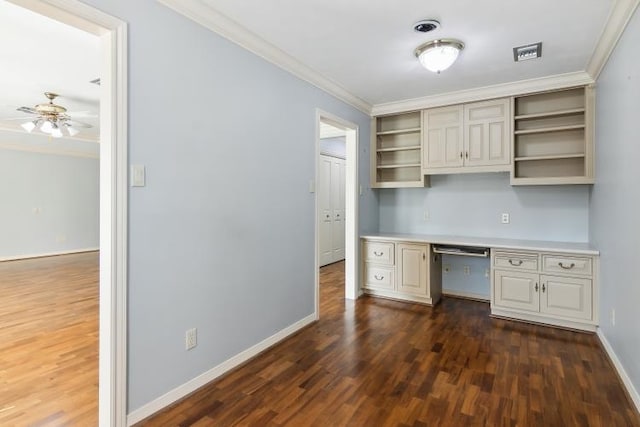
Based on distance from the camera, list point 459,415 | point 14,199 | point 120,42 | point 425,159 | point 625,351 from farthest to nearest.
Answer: point 14,199 < point 425,159 < point 625,351 < point 459,415 < point 120,42

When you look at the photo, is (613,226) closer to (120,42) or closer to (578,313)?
(578,313)

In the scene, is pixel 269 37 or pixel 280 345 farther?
pixel 280 345

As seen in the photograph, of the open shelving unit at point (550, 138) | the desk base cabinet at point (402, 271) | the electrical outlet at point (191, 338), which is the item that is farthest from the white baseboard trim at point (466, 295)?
the electrical outlet at point (191, 338)

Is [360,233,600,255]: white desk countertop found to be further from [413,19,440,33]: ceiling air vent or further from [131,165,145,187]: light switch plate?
[131,165,145,187]: light switch plate

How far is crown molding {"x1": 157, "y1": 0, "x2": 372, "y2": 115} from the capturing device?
7.00ft

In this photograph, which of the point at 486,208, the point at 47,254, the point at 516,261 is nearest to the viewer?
the point at 516,261

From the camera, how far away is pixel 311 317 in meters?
3.46

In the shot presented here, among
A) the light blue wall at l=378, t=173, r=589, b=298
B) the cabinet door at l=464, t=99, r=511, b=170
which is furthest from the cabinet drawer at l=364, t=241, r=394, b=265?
the cabinet door at l=464, t=99, r=511, b=170

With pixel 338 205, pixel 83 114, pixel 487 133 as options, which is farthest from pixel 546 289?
pixel 83 114

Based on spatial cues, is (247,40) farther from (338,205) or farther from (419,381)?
(338,205)

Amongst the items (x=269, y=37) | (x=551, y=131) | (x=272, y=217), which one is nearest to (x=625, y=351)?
(x=551, y=131)

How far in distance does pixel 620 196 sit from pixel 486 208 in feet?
5.94

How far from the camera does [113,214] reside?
177 centimetres

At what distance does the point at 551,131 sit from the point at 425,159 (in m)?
1.32
